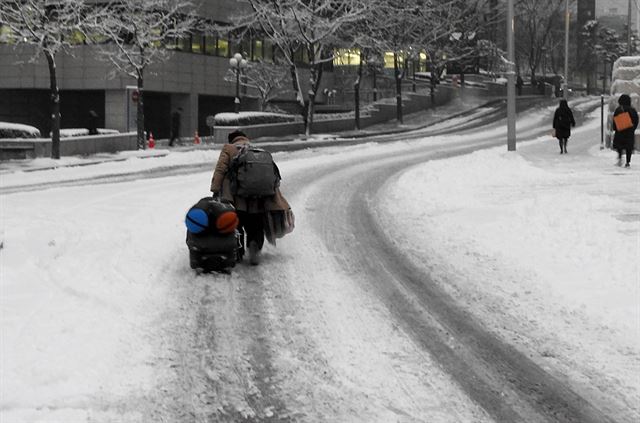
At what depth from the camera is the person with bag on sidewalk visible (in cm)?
942

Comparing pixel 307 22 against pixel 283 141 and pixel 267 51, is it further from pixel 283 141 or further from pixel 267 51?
pixel 267 51

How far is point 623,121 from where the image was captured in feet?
63.9

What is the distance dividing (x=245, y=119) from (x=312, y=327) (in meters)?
33.4

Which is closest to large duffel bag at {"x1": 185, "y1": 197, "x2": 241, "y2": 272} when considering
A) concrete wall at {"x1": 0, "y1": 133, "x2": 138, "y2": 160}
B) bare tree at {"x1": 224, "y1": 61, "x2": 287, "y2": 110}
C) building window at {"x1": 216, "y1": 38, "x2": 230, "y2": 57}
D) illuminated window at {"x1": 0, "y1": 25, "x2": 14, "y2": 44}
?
concrete wall at {"x1": 0, "y1": 133, "x2": 138, "y2": 160}

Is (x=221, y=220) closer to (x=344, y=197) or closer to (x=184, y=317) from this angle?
(x=184, y=317)

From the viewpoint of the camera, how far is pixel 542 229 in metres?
11.3

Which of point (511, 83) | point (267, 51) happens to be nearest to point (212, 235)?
point (511, 83)

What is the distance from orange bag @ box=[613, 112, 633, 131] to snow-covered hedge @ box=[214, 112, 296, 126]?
22289 millimetres

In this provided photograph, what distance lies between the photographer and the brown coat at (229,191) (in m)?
9.52

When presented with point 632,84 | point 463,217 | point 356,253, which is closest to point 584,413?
point 356,253

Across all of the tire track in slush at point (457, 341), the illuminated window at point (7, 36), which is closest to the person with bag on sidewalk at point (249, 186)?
the tire track in slush at point (457, 341)

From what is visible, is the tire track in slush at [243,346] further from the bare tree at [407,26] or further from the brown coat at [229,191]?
the bare tree at [407,26]

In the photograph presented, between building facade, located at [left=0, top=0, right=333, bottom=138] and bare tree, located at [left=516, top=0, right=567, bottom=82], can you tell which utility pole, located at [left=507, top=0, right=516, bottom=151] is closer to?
building facade, located at [left=0, top=0, right=333, bottom=138]

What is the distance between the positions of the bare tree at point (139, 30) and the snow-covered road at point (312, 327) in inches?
808
